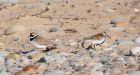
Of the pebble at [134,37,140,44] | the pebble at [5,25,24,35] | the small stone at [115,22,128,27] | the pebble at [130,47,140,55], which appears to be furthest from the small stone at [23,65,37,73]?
the small stone at [115,22,128,27]

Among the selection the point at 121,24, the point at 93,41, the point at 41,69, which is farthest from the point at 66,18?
the point at 41,69

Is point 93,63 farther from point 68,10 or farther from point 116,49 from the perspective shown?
point 68,10

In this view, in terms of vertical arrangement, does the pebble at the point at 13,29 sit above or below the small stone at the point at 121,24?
below

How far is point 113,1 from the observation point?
1033 cm

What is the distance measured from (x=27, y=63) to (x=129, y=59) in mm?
1176

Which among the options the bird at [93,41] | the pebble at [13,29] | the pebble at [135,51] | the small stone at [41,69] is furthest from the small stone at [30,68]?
the pebble at [13,29]

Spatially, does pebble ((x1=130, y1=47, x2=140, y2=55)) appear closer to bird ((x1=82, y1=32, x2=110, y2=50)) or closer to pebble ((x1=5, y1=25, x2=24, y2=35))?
bird ((x1=82, y1=32, x2=110, y2=50))

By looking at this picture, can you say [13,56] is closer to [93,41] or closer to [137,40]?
[93,41]

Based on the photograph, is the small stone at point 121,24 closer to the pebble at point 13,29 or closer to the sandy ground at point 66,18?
the sandy ground at point 66,18

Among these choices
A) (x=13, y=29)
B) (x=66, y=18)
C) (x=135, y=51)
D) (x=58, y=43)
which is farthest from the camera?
(x=66, y=18)

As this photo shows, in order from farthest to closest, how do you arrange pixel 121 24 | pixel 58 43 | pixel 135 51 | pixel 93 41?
pixel 121 24 → pixel 58 43 → pixel 93 41 → pixel 135 51

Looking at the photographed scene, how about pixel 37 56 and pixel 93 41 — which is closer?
pixel 37 56

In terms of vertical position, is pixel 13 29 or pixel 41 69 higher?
pixel 13 29

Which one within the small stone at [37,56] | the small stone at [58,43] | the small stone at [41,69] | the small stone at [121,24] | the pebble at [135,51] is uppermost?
the small stone at [121,24]
